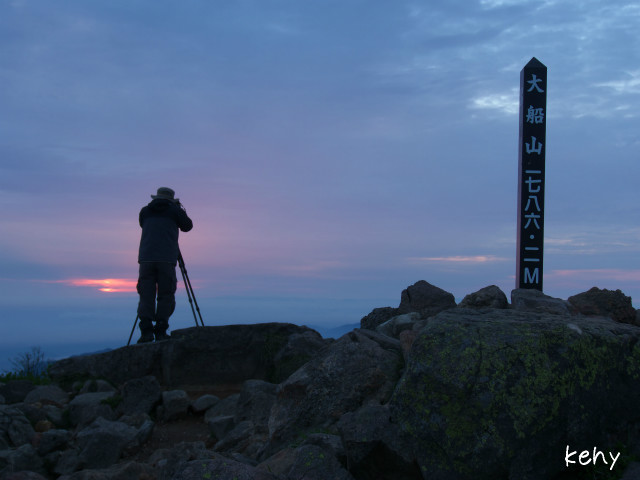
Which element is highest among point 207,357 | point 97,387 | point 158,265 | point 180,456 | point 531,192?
point 531,192

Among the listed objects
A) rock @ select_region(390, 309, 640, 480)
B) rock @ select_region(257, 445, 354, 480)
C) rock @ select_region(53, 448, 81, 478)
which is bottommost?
rock @ select_region(53, 448, 81, 478)

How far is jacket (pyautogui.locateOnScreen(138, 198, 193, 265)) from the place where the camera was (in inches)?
501

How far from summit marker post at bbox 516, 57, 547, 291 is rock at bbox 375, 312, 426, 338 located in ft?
15.6

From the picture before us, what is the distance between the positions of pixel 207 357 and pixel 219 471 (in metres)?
7.52

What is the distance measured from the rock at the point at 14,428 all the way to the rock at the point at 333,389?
16.7ft

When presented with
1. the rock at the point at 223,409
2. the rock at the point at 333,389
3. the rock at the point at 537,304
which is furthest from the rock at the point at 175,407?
the rock at the point at 537,304

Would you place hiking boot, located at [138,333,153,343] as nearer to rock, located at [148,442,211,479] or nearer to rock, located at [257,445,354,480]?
rock, located at [148,442,211,479]

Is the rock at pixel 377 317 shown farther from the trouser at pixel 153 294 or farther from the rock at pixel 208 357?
the trouser at pixel 153 294

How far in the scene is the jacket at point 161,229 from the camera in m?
12.7

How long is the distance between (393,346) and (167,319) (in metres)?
7.48

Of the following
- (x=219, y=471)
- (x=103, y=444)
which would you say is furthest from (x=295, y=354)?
(x=219, y=471)

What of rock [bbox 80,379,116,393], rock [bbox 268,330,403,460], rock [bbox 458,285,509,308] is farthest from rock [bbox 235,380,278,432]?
rock [bbox 80,379,116,393]

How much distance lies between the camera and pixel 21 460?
26.8 ft

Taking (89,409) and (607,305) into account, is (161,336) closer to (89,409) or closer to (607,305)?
(89,409)
